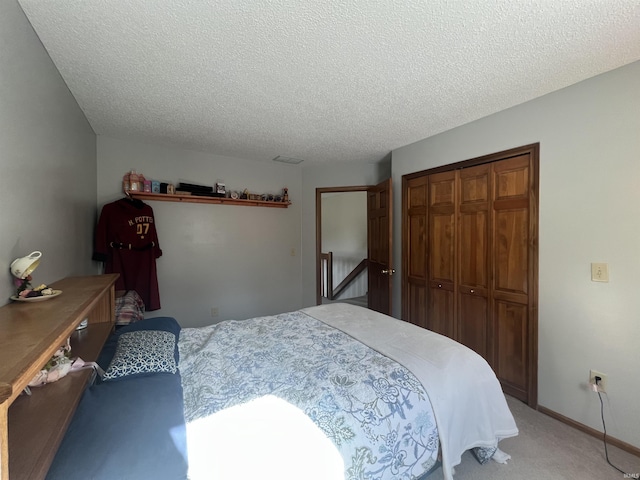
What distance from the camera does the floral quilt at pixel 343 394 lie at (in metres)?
1.08

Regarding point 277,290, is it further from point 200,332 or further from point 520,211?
point 520,211

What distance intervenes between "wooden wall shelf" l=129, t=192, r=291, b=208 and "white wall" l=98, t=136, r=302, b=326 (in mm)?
72

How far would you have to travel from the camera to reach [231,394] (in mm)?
1181

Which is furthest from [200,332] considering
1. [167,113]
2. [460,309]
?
[460,309]

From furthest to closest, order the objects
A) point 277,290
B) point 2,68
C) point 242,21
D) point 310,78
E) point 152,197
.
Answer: point 277,290 → point 152,197 → point 310,78 → point 242,21 → point 2,68

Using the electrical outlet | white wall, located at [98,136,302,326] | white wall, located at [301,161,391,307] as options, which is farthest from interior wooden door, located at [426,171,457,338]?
white wall, located at [98,136,302,326]

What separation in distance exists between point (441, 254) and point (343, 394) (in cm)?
209

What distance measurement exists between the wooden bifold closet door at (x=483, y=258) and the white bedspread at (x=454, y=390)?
95cm

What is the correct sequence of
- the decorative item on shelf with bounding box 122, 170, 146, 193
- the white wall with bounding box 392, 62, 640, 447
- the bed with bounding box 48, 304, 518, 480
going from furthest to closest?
1. the decorative item on shelf with bounding box 122, 170, 146, 193
2. the white wall with bounding box 392, 62, 640, 447
3. the bed with bounding box 48, 304, 518, 480

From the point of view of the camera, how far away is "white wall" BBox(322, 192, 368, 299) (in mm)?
5883

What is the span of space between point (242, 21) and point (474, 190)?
7.43 ft

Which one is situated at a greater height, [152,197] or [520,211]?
[152,197]

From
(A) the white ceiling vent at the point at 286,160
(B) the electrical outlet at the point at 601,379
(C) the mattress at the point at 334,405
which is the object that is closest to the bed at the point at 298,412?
(C) the mattress at the point at 334,405

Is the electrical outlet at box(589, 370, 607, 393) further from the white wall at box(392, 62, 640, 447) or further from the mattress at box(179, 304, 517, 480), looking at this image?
the mattress at box(179, 304, 517, 480)
